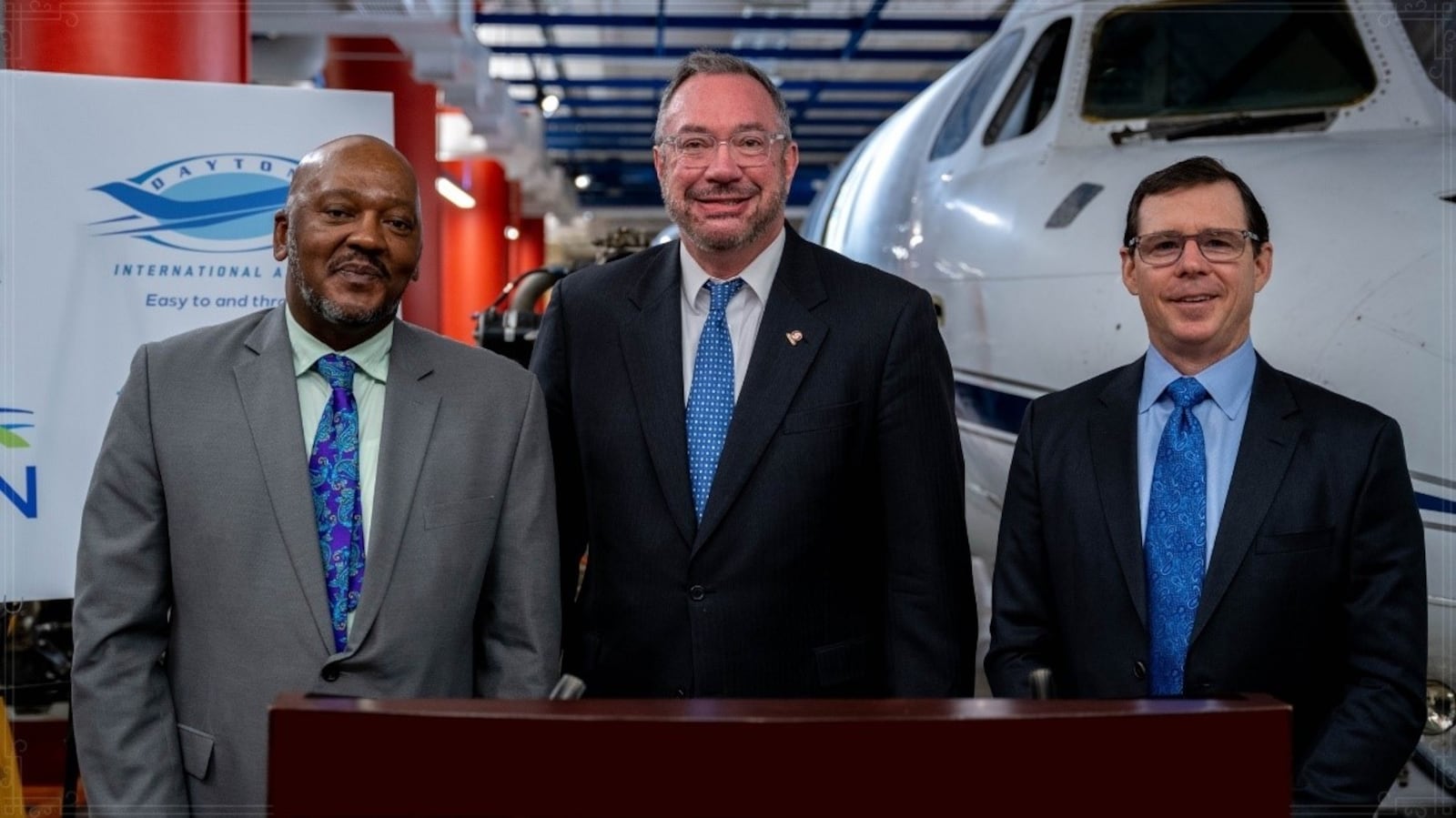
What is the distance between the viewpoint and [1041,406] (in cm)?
247

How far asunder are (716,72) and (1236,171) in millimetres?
2066

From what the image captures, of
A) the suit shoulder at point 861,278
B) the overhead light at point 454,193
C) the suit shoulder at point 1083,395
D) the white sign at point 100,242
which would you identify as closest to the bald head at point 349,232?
the suit shoulder at point 861,278

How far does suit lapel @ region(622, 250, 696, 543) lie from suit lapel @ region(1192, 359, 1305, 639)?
0.94 meters

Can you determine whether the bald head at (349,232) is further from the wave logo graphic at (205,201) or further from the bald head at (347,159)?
the wave logo graphic at (205,201)

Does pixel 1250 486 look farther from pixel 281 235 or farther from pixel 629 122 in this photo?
pixel 629 122

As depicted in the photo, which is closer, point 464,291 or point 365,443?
point 365,443

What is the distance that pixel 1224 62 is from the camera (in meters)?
4.48

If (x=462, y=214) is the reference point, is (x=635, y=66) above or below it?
above

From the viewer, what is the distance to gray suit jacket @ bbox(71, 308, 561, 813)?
212cm

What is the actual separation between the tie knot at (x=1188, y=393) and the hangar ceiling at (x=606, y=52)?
8518 millimetres

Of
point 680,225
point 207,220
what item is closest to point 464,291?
point 207,220

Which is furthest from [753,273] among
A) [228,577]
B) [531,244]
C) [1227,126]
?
[531,244]

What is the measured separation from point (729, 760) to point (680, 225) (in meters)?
1.60

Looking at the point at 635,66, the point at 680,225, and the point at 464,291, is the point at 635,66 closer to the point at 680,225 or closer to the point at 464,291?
the point at 464,291
